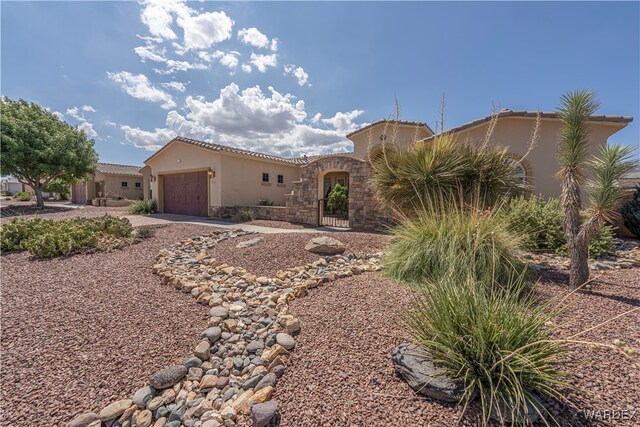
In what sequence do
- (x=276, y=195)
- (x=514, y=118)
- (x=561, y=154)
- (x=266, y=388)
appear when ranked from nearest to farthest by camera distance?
(x=266, y=388), (x=561, y=154), (x=514, y=118), (x=276, y=195)

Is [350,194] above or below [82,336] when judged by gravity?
above

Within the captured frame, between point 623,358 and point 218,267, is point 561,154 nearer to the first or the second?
point 623,358

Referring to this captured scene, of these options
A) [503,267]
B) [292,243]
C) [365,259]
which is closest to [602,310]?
[503,267]

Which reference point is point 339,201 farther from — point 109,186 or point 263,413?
point 109,186

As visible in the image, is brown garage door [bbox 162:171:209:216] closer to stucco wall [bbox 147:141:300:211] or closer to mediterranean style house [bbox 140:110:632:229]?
mediterranean style house [bbox 140:110:632:229]

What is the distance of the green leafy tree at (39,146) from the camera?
14680 mm

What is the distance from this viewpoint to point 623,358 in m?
2.24

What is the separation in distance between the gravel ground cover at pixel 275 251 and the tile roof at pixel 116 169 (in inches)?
876

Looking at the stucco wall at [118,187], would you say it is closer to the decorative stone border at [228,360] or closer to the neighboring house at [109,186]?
the neighboring house at [109,186]

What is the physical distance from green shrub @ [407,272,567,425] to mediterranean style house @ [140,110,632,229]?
469 cm

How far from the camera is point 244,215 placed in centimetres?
1191

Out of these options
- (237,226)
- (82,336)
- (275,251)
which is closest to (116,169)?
(237,226)

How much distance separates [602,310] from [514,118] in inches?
326

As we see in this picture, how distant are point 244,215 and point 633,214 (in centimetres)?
1326
